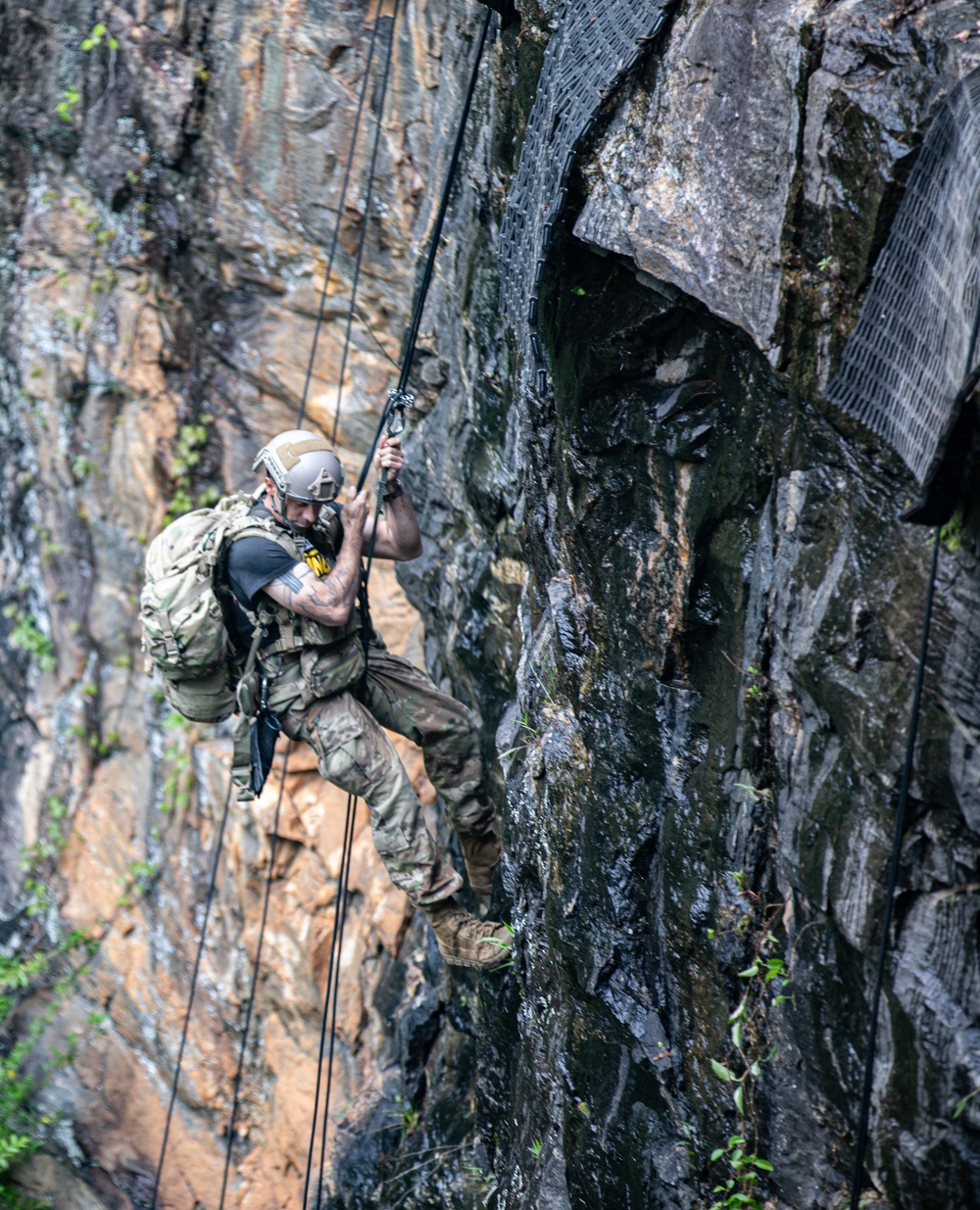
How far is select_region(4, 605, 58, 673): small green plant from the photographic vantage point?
35.3ft

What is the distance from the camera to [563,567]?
4.86 metres

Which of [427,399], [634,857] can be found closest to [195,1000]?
[427,399]

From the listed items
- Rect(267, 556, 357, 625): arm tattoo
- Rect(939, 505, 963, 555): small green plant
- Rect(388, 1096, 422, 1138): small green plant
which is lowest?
Rect(388, 1096, 422, 1138): small green plant

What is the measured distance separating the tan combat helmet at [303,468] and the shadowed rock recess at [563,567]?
0.85m

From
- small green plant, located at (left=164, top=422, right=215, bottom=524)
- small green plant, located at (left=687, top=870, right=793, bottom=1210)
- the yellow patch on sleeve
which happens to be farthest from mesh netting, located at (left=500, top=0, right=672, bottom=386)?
small green plant, located at (left=164, top=422, right=215, bottom=524)

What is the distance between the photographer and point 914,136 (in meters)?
3.05

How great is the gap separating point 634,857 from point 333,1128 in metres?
5.27

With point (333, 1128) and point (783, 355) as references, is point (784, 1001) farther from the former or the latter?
point (333, 1128)

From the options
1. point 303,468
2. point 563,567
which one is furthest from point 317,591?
point 563,567

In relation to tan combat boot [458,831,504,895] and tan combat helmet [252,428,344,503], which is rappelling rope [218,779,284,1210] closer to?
tan combat boot [458,831,504,895]

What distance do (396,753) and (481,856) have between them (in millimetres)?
1050

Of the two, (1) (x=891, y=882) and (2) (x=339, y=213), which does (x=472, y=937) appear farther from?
(2) (x=339, y=213)

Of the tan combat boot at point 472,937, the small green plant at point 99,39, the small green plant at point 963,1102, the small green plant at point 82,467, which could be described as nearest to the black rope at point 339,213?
the small green plant at point 82,467

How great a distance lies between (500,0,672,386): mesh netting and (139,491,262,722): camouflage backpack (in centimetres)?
155
